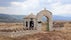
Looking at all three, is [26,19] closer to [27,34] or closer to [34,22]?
[34,22]

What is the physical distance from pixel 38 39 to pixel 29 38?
54.0 inches

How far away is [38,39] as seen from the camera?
31531 millimetres

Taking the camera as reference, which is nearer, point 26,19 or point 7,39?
point 7,39

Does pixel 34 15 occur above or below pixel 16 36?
above

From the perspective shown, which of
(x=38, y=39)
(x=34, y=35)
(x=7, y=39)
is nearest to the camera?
(x=7, y=39)

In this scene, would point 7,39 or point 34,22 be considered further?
point 34,22

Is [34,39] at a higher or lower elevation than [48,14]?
lower

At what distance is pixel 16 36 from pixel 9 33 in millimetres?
1316

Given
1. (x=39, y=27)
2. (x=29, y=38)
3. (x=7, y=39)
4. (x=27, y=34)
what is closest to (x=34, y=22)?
(x=39, y=27)

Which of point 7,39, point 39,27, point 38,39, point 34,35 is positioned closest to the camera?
point 7,39

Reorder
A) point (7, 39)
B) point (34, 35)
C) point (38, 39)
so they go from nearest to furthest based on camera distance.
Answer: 1. point (7, 39)
2. point (38, 39)
3. point (34, 35)

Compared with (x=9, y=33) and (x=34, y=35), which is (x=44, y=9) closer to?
Result: (x=34, y=35)

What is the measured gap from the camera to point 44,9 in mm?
40906

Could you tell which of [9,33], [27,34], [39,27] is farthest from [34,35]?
[39,27]
